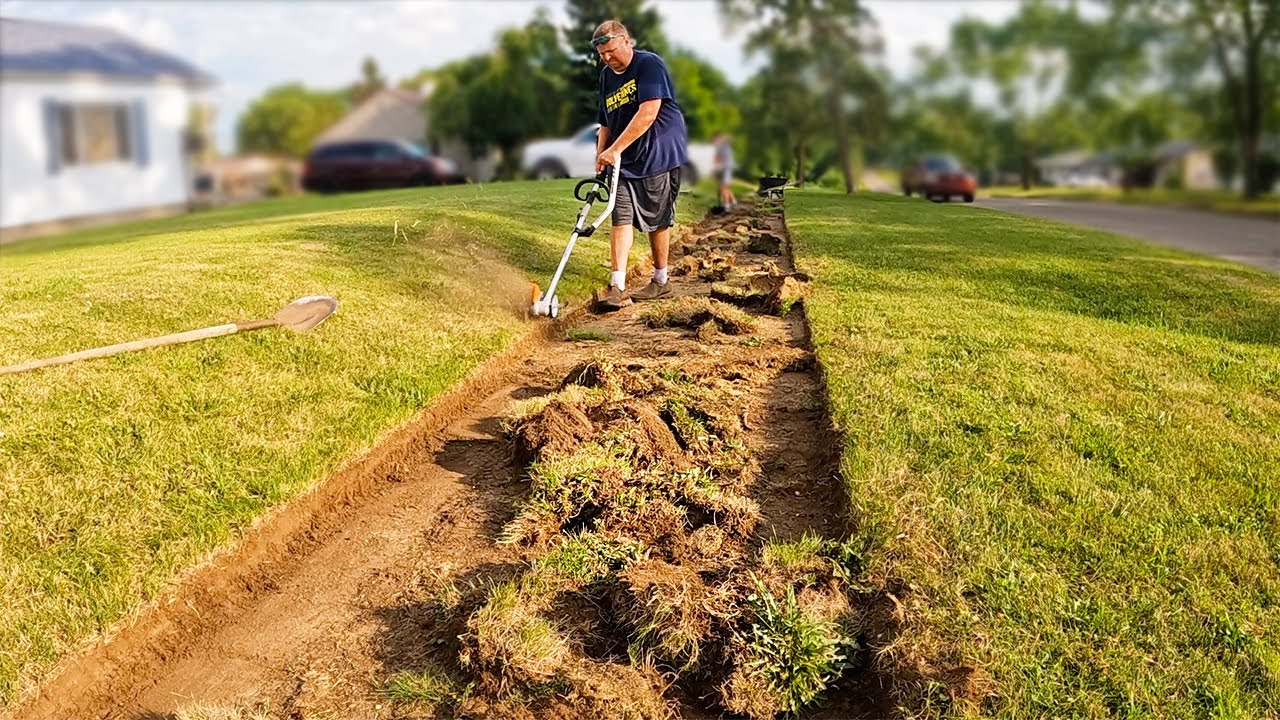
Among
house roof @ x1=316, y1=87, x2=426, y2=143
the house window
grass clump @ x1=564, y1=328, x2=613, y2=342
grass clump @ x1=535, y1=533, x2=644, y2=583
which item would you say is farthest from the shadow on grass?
the house window

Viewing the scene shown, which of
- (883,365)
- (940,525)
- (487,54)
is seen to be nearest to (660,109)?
(883,365)

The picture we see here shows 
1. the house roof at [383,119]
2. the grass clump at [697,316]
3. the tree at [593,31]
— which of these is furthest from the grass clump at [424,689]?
the tree at [593,31]

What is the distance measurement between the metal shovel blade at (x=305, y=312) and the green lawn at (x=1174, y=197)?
4504 mm

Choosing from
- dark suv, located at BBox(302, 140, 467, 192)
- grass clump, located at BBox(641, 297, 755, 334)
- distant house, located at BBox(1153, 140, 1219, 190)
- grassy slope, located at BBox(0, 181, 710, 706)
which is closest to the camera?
grassy slope, located at BBox(0, 181, 710, 706)

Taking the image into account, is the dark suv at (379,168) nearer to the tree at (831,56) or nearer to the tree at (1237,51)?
the tree at (831,56)

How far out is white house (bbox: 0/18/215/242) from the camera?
5836 millimetres

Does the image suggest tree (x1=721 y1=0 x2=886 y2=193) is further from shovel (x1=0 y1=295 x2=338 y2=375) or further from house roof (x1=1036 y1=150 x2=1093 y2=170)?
shovel (x1=0 y1=295 x2=338 y2=375)

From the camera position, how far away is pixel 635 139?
703cm

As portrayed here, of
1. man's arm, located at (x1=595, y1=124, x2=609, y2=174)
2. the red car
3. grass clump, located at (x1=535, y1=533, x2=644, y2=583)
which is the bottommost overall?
grass clump, located at (x1=535, y1=533, x2=644, y2=583)

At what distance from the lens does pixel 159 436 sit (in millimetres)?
4395

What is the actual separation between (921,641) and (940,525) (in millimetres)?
729

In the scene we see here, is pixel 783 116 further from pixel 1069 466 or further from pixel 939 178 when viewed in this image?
pixel 1069 466

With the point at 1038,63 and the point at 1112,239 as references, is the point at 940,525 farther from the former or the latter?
the point at 1112,239

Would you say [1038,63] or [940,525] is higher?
[1038,63]
